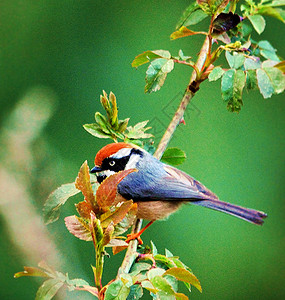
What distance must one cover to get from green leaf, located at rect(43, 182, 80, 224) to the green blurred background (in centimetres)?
156

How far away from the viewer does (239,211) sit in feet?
6.05

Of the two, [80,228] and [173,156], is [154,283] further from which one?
[173,156]

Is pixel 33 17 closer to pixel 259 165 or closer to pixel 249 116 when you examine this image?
pixel 249 116

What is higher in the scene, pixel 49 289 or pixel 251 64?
pixel 251 64

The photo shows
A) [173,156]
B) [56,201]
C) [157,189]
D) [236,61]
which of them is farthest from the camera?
[157,189]

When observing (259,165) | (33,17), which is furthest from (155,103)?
(33,17)

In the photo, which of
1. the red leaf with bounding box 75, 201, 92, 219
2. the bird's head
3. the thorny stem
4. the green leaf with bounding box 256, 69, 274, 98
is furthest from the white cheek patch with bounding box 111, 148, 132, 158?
the red leaf with bounding box 75, 201, 92, 219

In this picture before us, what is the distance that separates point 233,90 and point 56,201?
2.12 feet

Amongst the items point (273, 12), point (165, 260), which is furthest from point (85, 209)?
point (273, 12)

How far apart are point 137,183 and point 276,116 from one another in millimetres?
2041

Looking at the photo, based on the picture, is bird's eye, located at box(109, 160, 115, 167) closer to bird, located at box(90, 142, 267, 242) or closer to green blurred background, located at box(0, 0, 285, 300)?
bird, located at box(90, 142, 267, 242)

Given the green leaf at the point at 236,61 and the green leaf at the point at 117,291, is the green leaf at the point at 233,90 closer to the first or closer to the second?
the green leaf at the point at 236,61

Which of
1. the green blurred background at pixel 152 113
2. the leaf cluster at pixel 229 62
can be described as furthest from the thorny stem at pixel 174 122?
the green blurred background at pixel 152 113

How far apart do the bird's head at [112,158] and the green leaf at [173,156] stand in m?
0.13
